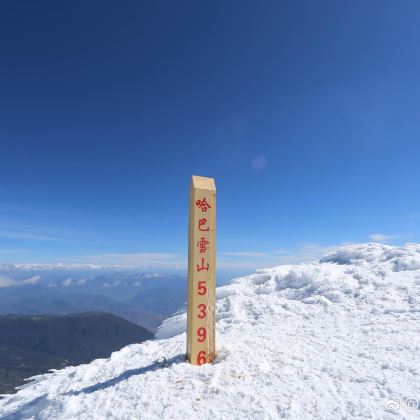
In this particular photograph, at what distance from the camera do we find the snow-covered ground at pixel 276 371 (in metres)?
5.23

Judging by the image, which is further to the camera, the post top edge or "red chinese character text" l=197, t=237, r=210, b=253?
the post top edge

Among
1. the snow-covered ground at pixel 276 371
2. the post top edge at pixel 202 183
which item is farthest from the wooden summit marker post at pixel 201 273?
the snow-covered ground at pixel 276 371

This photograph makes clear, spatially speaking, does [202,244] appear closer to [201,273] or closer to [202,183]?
[201,273]

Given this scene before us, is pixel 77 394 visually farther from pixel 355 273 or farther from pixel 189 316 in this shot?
pixel 355 273

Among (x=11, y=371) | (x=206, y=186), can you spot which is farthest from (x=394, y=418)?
(x=11, y=371)

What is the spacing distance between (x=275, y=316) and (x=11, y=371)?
159238 mm

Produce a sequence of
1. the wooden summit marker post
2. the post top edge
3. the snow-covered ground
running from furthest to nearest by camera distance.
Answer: the post top edge < the wooden summit marker post < the snow-covered ground

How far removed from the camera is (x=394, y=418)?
455cm

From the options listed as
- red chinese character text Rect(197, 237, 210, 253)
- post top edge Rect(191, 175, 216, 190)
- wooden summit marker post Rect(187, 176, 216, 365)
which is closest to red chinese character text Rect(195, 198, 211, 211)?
wooden summit marker post Rect(187, 176, 216, 365)

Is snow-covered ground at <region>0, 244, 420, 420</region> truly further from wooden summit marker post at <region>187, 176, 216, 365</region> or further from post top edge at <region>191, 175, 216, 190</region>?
post top edge at <region>191, 175, 216, 190</region>

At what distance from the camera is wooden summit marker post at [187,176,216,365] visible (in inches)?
290

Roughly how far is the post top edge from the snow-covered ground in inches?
155

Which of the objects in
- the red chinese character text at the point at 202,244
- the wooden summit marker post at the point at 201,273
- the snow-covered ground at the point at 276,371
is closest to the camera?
the snow-covered ground at the point at 276,371

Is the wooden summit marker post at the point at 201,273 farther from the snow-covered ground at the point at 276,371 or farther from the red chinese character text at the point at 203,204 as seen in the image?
the snow-covered ground at the point at 276,371
